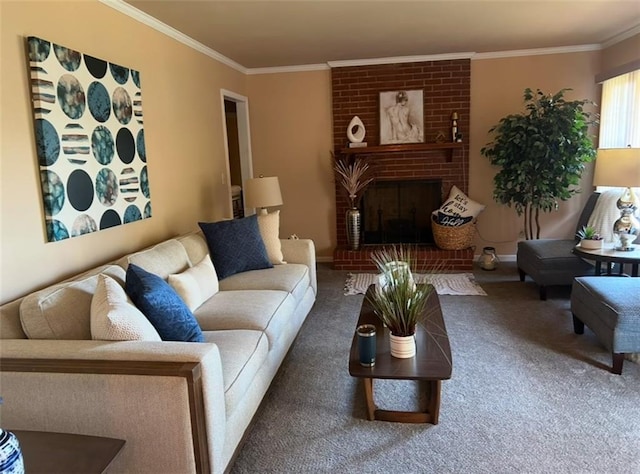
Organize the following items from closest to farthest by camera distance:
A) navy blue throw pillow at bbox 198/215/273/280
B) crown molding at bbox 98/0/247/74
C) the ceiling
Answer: crown molding at bbox 98/0/247/74
the ceiling
navy blue throw pillow at bbox 198/215/273/280

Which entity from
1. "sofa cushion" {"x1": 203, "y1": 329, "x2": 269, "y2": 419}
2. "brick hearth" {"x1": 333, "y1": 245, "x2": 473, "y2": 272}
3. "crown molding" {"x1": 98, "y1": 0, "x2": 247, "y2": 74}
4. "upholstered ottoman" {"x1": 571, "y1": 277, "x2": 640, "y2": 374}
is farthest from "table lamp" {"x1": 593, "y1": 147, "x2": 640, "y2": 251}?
"crown molding" {"x1": 98, "y1": 0, "x2": 247, "y2": 74}

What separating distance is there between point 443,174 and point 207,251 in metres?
3.16

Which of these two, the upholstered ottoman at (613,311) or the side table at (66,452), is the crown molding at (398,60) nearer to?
the upholstered ottoman at (613,311)

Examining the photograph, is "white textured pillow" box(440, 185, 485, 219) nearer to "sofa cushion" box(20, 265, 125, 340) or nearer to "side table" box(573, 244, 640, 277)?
"side table" box(573, 244, 640, 277)

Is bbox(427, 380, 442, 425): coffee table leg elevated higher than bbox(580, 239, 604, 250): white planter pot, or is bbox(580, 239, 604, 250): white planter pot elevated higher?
bbox(580, 239, 604, 250): white planter pot

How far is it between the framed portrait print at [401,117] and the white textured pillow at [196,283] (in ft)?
9.88

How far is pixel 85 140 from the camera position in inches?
102

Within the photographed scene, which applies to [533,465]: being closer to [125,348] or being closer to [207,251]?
[125,348]

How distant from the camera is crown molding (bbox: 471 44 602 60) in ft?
16.0

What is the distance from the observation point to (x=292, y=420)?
2.34m

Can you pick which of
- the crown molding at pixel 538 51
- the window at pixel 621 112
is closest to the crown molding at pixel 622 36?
the crown molding at pixel 538 51

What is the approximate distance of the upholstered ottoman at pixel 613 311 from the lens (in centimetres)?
258

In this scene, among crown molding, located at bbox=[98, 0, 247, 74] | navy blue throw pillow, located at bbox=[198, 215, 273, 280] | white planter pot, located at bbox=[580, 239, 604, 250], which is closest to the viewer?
crown molding, located at bbox=[98, 0, 247, 74]

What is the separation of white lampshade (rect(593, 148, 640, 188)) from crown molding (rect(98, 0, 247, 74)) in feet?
11.8
